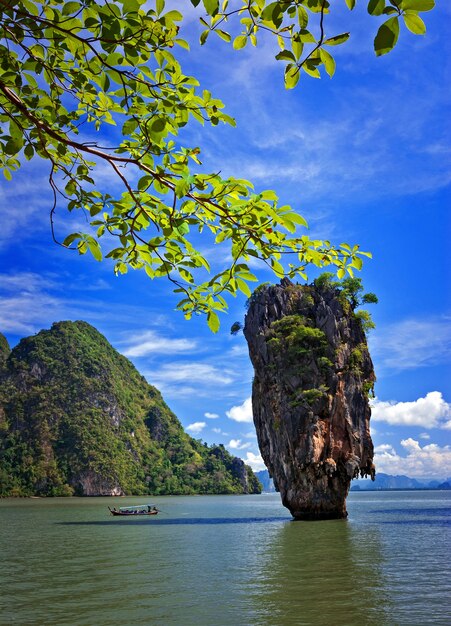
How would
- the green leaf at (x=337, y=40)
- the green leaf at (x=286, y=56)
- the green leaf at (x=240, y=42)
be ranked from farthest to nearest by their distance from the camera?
the green leaf at (x=240, y=42) → the green leaf at (x=286, y=56) → the green leaf at (x=337, y=40)

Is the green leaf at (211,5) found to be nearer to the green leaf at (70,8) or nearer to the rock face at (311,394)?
the green leaf at (70,8)

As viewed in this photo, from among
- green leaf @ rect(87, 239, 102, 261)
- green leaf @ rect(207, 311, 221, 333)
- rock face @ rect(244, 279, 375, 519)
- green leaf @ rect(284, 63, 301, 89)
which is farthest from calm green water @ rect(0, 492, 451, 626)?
green leaf @ rect(284, 63, 301, 89)

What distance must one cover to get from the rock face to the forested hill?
297 feet

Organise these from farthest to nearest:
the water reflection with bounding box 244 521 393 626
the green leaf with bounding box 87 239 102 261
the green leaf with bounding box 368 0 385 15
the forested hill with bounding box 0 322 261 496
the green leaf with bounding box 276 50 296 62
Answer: the forested hill with bounding box 0 322 261 496, the water reflection with bounding box 244 521 393 626, the green leaf with bounding box 87 239 102 261, the green leaf with bounding box 276 50 296 62, the green leaf with bounding box 368 0 385 15

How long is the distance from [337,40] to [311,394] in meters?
33.5

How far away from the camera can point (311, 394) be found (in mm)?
34688

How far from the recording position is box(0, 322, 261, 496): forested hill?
383 feet

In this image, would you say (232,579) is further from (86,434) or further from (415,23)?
(86,434)

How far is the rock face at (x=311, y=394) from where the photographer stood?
33531 millimetres

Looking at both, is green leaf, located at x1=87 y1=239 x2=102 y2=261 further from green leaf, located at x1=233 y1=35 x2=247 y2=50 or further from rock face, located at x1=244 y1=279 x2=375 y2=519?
rock face, located at x1=244 y1=279 x2=375 y2=519

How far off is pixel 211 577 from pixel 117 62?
17.0 m

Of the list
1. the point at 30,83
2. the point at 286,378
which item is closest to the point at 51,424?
the point at 286,378

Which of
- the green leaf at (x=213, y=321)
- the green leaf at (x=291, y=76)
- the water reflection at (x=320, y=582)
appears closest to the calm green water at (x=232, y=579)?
the water reflection at (x=320, y=582)

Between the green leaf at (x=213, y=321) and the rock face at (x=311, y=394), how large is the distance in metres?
A: 31.0
